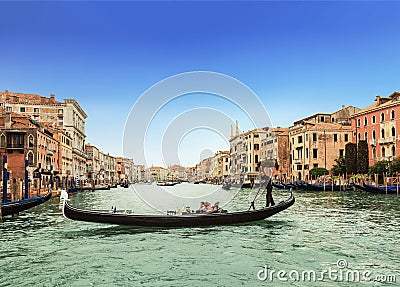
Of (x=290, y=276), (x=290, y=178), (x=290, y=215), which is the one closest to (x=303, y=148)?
(x=290, y=178)

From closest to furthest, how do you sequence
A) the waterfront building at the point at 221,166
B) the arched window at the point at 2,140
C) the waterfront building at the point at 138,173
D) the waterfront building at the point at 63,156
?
1. the arched window at the point at 2,140
2. the waterfront building at the point at 63,156
3. the waterfront building at the point at 221,166
4. the waterfront building at the point at 138,173

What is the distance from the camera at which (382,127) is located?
31.0 meters

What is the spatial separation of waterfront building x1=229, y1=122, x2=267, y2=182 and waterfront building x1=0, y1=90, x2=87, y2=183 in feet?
61.7

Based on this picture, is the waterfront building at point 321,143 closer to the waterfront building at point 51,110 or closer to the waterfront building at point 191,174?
the waterfront building at point 51,110

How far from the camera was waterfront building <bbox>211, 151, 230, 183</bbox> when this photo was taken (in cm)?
6509

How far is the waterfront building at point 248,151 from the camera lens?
46.9 m

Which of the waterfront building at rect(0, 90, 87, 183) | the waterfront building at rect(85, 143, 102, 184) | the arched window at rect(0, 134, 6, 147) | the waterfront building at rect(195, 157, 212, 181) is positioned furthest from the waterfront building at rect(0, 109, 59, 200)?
the waterfront building at rect(195, 157, 212, 181)

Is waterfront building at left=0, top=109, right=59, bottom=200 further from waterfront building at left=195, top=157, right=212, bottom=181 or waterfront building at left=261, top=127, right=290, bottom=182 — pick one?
waterfront building at left=195, top=157, right=212, bottom=181

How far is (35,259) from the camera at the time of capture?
7.27m

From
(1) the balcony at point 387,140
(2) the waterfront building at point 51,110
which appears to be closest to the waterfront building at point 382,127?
(1) the balcony at point 387,140

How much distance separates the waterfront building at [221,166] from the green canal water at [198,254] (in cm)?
4951

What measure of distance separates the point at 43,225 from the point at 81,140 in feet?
148

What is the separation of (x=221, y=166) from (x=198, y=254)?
6257cm

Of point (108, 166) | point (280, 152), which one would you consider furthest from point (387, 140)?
point (108, 166)
